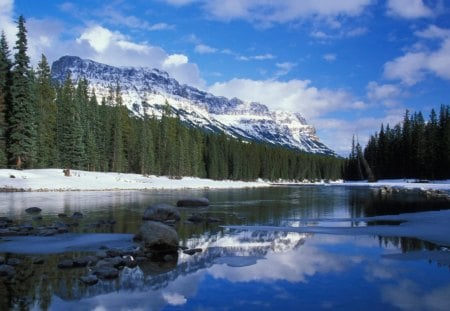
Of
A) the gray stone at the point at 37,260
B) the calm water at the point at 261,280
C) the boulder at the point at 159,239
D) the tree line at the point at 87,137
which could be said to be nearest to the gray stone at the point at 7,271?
the calm water at the point at 261,280

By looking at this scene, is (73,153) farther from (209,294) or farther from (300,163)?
(300,163)

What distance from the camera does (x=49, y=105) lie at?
247ft

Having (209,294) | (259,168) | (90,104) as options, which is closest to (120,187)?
(90,104)

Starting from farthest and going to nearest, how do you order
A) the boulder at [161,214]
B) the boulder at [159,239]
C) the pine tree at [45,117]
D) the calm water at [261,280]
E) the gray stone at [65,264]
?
the pine tree at [45,117] → the boulder at [161,214] → the boulder at [159,239] → the gray stone at [65,264] → the calm water at [261,280]

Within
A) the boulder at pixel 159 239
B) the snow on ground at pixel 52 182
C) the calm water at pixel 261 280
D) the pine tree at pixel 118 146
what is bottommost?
the calm water at pixel 261 280

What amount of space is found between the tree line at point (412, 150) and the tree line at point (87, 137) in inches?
1660

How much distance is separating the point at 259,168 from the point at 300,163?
35752 millimetres

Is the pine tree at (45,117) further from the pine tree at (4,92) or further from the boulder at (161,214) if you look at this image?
the boulder at (161,214)

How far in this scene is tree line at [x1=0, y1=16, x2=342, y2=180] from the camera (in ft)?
199

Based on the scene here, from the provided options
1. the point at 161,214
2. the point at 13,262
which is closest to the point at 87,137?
the point at 161,214

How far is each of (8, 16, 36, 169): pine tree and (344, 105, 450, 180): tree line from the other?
266 ft

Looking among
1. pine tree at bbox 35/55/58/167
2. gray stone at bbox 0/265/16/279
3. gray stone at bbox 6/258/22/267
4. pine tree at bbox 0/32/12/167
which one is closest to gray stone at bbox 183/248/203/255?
gray stone at bbox 6/258/22/267

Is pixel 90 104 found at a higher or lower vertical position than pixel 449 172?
higher

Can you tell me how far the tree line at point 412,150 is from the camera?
98312 millimetres
